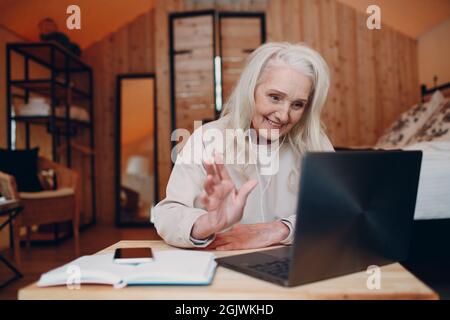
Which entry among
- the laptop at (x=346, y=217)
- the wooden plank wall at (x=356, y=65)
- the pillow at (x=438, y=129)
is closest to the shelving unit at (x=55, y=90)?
the wooden plank wall at (x=356, y=65)

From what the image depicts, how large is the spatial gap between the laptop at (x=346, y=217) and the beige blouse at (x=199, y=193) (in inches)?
7.6

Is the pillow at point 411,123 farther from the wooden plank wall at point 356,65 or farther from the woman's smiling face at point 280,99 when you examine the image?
the woman's smiling face at point 280,99

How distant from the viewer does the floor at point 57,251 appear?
2584 millimetres

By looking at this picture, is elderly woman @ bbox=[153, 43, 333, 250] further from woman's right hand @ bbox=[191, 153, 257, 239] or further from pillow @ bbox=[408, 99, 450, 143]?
pillow @ bbox=[408, 99, 450, 143]

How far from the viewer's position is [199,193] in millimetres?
1146

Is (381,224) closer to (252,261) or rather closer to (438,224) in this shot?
(252,261)

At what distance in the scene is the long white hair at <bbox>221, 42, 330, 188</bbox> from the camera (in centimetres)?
123

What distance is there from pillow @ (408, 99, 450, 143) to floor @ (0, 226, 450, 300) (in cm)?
110

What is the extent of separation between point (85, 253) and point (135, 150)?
5.91 ft

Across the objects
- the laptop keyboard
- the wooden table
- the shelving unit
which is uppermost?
the shelving unit

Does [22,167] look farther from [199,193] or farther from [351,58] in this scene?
[351,58]

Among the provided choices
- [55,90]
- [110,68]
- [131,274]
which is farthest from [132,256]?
[110,68]

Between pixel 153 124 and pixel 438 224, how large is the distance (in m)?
3.68

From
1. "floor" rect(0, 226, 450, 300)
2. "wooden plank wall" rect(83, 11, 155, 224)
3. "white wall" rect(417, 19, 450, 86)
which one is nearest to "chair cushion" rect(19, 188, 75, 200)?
"floor" rect(0, 226, 450, 300)
